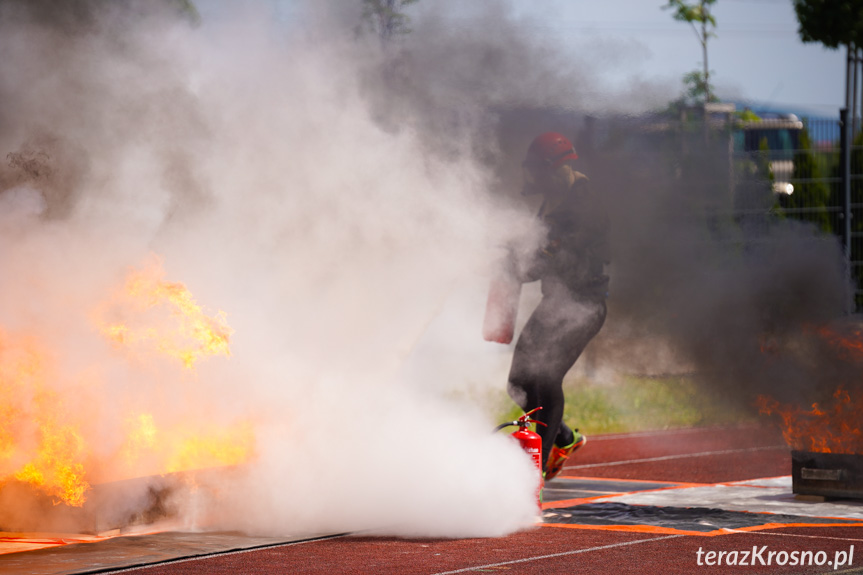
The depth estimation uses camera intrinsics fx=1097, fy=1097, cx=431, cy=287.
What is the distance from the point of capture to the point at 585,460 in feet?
37.6

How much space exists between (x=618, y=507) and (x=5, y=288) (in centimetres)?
456

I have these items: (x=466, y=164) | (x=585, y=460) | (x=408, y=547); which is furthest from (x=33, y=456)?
(x=585, y=460)

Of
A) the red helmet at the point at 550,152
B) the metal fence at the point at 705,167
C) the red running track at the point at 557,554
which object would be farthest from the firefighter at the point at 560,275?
the red running track at the point at 557,554

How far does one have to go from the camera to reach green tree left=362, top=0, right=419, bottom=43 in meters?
7.74

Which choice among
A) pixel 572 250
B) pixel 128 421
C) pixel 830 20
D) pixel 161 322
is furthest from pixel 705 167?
pixel 830 20

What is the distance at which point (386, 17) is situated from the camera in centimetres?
782

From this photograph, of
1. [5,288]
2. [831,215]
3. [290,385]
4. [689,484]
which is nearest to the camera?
[5,288]

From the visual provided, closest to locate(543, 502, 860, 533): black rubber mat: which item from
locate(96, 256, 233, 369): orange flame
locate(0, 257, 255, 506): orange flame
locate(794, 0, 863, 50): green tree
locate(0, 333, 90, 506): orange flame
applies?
locate(0, 257, 255, 506): orange flame

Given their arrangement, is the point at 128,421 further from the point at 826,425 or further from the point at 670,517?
the point at 826,425

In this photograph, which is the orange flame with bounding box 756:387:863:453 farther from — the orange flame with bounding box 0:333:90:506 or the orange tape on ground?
the orange flame with bounding box 0:333:90:506

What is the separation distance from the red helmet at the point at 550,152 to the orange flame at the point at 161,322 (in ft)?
9.65

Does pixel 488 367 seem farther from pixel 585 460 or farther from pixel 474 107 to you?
pixel 474 107

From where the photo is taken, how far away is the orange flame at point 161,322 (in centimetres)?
709

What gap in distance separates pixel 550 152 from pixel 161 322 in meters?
3.41
